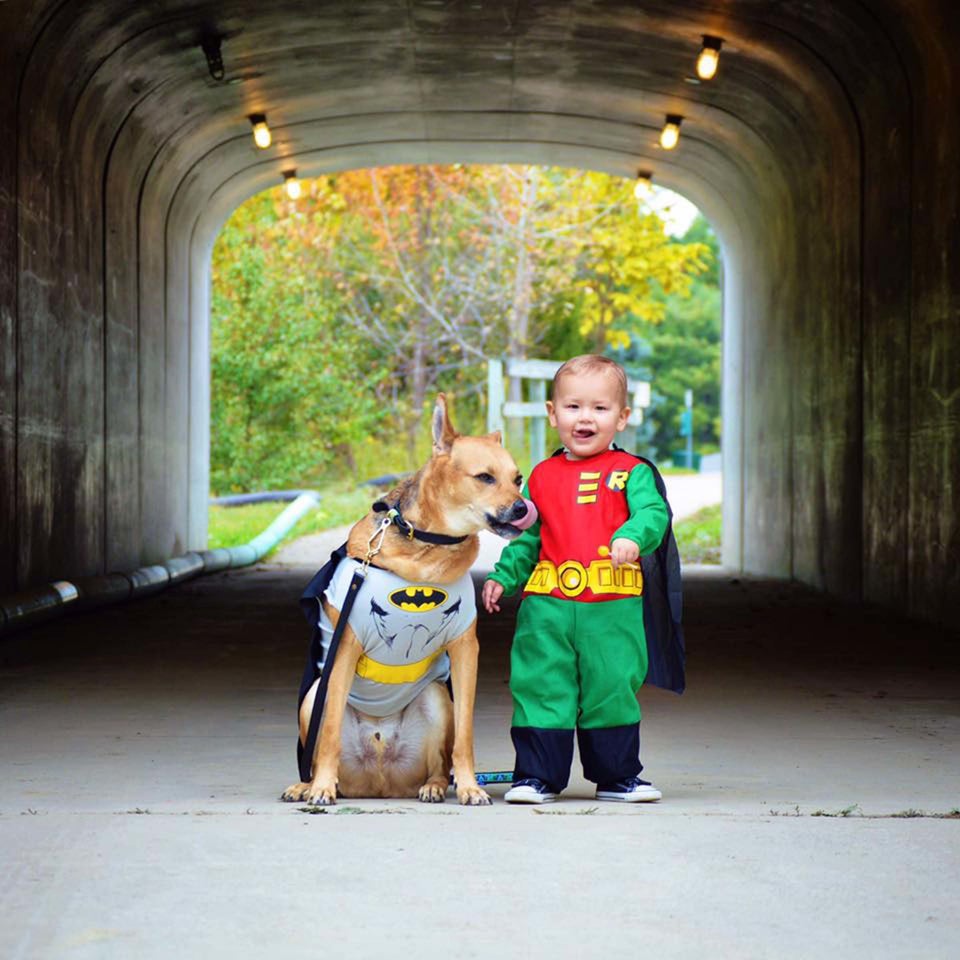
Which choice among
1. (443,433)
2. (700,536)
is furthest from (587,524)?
(700,536)

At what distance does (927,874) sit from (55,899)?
2093 millimetres

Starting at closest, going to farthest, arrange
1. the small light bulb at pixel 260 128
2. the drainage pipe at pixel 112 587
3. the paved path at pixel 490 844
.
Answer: the paved path at pixel 490 844 < the drainage pipe at pixel 112 587 < the small light bulb at pixel 260 128

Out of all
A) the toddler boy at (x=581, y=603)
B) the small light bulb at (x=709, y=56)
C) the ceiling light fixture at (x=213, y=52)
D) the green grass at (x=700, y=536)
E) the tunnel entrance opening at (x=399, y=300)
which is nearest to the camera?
the toddler boy at (x=581, y=603)

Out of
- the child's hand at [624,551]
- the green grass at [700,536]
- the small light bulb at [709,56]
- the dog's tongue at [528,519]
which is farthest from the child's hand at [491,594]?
the green grass at [700,536]

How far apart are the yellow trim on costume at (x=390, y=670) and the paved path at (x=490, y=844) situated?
39cm

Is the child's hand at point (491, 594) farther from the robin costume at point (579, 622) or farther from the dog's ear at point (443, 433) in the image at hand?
the dog's ear at point (443, 433)

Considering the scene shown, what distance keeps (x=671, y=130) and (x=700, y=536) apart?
10664mm

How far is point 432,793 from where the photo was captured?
17.3 ft

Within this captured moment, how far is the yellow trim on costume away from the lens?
16.9 ft

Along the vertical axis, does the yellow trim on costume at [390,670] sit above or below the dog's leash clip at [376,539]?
below

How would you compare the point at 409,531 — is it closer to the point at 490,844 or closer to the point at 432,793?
the point at 432,793

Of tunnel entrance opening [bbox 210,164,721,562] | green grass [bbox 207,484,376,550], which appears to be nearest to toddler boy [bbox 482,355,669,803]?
green grass [bbox 207,484,376,550]

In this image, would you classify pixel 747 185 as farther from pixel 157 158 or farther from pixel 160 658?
pixel 160 658

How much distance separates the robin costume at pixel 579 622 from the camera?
5254mm
